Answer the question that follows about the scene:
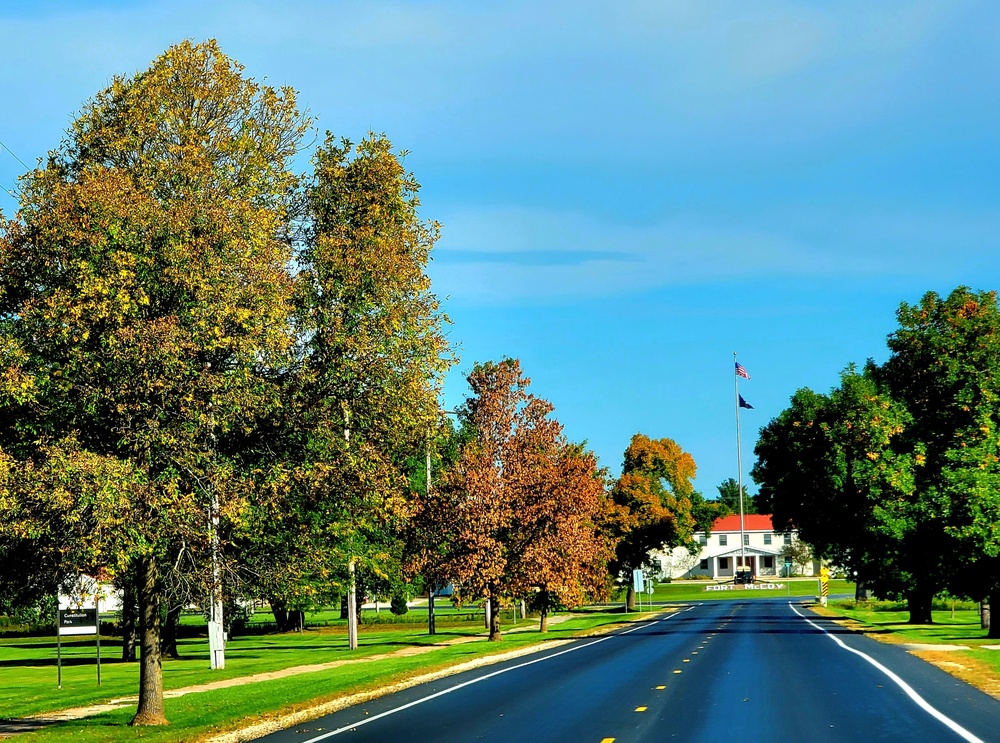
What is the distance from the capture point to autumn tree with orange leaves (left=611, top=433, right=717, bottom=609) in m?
77.0

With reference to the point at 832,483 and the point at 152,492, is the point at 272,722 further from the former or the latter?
the point at 832,483

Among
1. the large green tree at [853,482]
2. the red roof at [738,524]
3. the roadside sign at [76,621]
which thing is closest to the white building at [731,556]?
the red roof at [738,524]

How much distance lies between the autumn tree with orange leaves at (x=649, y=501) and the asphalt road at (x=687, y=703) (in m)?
43.6

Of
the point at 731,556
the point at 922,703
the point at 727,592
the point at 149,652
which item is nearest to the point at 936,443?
the point at 922,703

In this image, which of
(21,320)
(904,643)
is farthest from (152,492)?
(904,643)

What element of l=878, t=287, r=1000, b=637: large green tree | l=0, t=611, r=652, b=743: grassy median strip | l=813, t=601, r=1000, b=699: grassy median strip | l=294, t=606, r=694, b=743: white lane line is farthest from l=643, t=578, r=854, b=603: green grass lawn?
l=294, t=606, r=694, b=743: white lane line

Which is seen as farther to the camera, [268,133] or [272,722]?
[268,133]

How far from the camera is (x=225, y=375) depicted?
18.4 meters

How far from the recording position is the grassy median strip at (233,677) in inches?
773

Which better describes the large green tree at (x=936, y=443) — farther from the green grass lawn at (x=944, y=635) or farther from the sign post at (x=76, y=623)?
the sign post at (x=76, y=623)

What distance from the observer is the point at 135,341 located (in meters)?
17.3

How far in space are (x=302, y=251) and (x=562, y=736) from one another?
11.4 meters

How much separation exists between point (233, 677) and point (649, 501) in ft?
163

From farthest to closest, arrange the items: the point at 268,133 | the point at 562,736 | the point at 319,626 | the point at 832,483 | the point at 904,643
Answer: the point at 319,626, the point at 832,483, the point at 904,643, the point at 268,133, the point at 562,736
